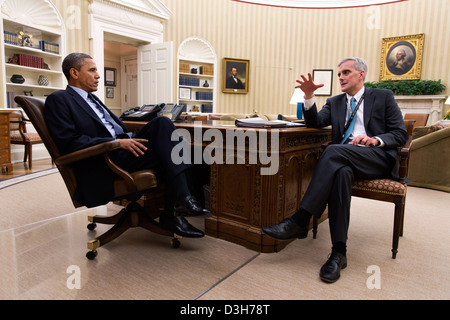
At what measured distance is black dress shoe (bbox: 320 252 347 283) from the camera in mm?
1819

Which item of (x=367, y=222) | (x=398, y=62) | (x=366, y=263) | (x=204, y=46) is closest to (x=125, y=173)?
(x=366, y=263)

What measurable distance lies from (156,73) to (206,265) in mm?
6186

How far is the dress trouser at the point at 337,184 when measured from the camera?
1.98 m

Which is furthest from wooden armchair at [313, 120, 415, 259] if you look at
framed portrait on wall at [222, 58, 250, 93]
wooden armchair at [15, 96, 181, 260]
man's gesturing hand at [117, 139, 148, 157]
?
framed portrait on wall at [222, 58, 250, 93]

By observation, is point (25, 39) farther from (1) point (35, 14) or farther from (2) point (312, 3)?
(2) point (312, 3)

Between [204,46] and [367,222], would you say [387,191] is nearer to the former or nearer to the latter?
[367,222]

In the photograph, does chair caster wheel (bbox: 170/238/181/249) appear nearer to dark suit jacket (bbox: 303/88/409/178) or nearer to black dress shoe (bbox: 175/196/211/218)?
black dress shoe (bbox: 175/196/211/218)

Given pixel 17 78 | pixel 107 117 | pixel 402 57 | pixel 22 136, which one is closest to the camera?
pixel 107 117

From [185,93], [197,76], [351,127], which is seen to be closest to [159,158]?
[351,127]

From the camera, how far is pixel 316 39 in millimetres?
9000

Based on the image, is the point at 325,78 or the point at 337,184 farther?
the point at 325,78

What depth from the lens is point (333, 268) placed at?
1863mm

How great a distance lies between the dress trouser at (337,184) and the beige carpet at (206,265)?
0.32 m

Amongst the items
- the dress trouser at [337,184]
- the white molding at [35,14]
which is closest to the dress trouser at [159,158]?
the dress trouser at [337,184]
